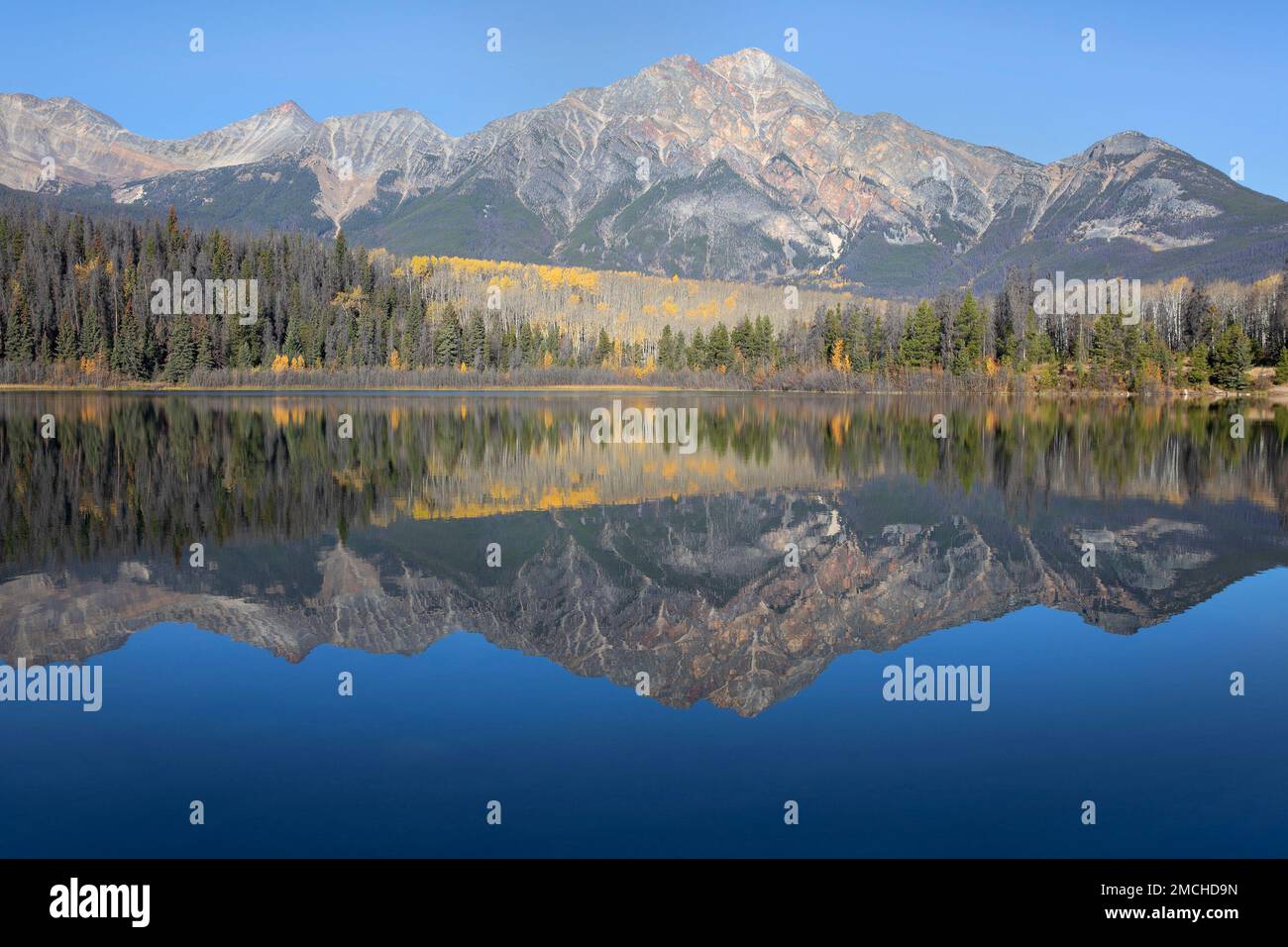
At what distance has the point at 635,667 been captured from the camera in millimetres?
12000

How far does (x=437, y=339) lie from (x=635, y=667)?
14473cm

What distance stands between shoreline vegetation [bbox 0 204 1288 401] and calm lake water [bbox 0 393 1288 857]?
3764 inches

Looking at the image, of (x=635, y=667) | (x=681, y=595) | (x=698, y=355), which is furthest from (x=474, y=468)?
(x=698, y=355)

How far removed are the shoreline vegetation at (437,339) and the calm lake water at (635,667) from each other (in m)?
95.6

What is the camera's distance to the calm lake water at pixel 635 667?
8070 millimetres

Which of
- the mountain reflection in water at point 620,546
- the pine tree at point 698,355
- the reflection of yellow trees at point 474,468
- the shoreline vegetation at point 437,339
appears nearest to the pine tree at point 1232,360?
the shoreline vegetation at point 437,339

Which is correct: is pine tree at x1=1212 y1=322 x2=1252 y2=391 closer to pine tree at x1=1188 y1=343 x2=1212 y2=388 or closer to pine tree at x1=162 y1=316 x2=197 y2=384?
pine tree at x1=1188 y1=343 x2=1212 y2=388

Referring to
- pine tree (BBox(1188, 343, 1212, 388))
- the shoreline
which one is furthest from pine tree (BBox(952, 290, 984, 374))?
pine tree (BBox(1188, 343, 1212, 388))

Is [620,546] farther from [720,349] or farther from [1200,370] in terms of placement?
[720,349]

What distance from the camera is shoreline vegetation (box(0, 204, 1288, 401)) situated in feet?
381

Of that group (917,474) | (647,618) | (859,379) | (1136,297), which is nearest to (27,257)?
(859,379)

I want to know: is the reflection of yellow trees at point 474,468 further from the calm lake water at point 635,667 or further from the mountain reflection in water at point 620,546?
the calm lake water at point 635,667
